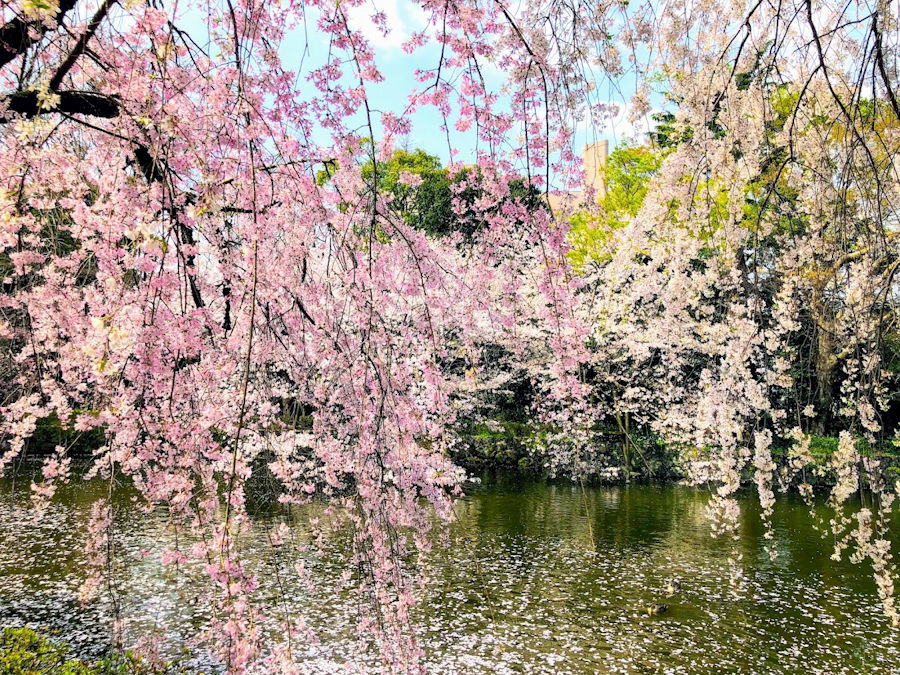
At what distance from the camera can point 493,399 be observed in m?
13.5

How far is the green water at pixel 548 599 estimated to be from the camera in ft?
15.3

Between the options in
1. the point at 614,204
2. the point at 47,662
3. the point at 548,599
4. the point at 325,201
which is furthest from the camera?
the point at 614,204

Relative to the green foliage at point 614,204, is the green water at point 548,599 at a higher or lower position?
lower

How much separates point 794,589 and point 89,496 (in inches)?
366

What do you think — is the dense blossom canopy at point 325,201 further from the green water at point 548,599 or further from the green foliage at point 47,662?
the green water at point 548,599

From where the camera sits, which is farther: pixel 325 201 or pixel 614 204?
pixel 614 204

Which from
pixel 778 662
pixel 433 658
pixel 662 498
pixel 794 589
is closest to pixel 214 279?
pixel 433 658

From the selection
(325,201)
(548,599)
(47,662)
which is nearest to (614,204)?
(548,599)

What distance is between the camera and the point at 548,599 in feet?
18.8

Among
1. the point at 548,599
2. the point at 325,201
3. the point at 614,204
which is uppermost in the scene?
the point at 614,204

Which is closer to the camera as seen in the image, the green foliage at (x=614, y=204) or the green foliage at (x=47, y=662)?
the green foliage at (x=47, y=662)

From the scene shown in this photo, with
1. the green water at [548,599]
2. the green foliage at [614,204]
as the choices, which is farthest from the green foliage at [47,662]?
the green foliage at [614,204]

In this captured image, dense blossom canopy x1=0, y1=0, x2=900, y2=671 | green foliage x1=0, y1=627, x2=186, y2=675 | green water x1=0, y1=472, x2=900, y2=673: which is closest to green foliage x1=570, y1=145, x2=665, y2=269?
green water x1=0, y1=472, x2=900, y2=673

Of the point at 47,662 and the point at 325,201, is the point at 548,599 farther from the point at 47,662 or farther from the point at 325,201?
the point at 325,201
